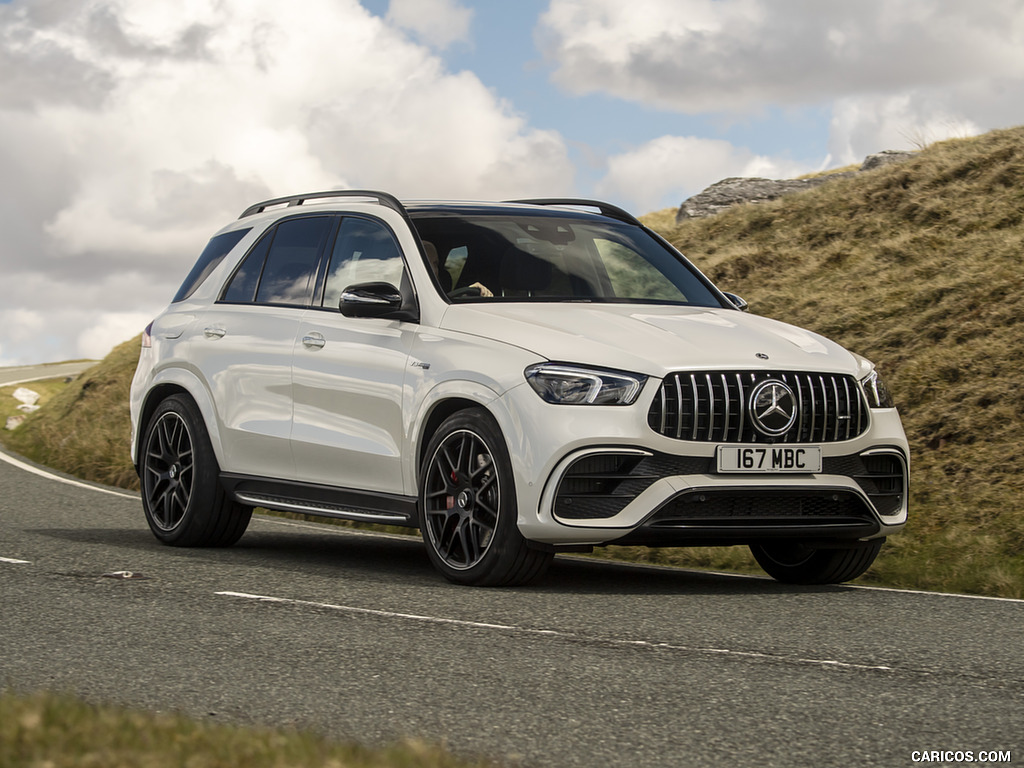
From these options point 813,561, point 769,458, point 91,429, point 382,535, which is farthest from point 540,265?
point 91,429

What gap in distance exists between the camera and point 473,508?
7.18 m

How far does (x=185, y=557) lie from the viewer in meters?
8.76

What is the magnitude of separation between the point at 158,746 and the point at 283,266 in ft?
19.9

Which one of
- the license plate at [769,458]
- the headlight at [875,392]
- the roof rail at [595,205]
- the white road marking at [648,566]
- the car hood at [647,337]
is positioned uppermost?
the roof rail at [595,205]

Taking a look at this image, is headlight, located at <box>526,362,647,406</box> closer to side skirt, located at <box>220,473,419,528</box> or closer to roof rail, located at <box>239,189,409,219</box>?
side skirt, located at <box>220,473,419,528</box>

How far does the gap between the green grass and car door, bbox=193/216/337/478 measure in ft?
16.3

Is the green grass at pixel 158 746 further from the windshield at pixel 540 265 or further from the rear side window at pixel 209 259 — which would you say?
the rear side window at pixel 209 259

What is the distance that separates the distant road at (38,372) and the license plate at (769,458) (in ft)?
119

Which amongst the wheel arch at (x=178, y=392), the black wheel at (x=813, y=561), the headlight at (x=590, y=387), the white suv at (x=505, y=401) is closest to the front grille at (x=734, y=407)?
the white suv at (x=505, y=401)

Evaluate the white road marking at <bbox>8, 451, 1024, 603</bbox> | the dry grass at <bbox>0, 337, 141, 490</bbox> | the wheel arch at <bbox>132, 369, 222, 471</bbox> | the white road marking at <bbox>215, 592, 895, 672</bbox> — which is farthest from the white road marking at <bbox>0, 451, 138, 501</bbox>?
the white road marking at <bbox>215, 592, 895, 672</bbox>

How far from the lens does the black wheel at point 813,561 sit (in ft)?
26.3

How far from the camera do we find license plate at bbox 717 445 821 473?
6918 millimetres

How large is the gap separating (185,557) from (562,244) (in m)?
3.01

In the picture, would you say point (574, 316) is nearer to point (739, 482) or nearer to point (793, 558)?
point (739, 482)
